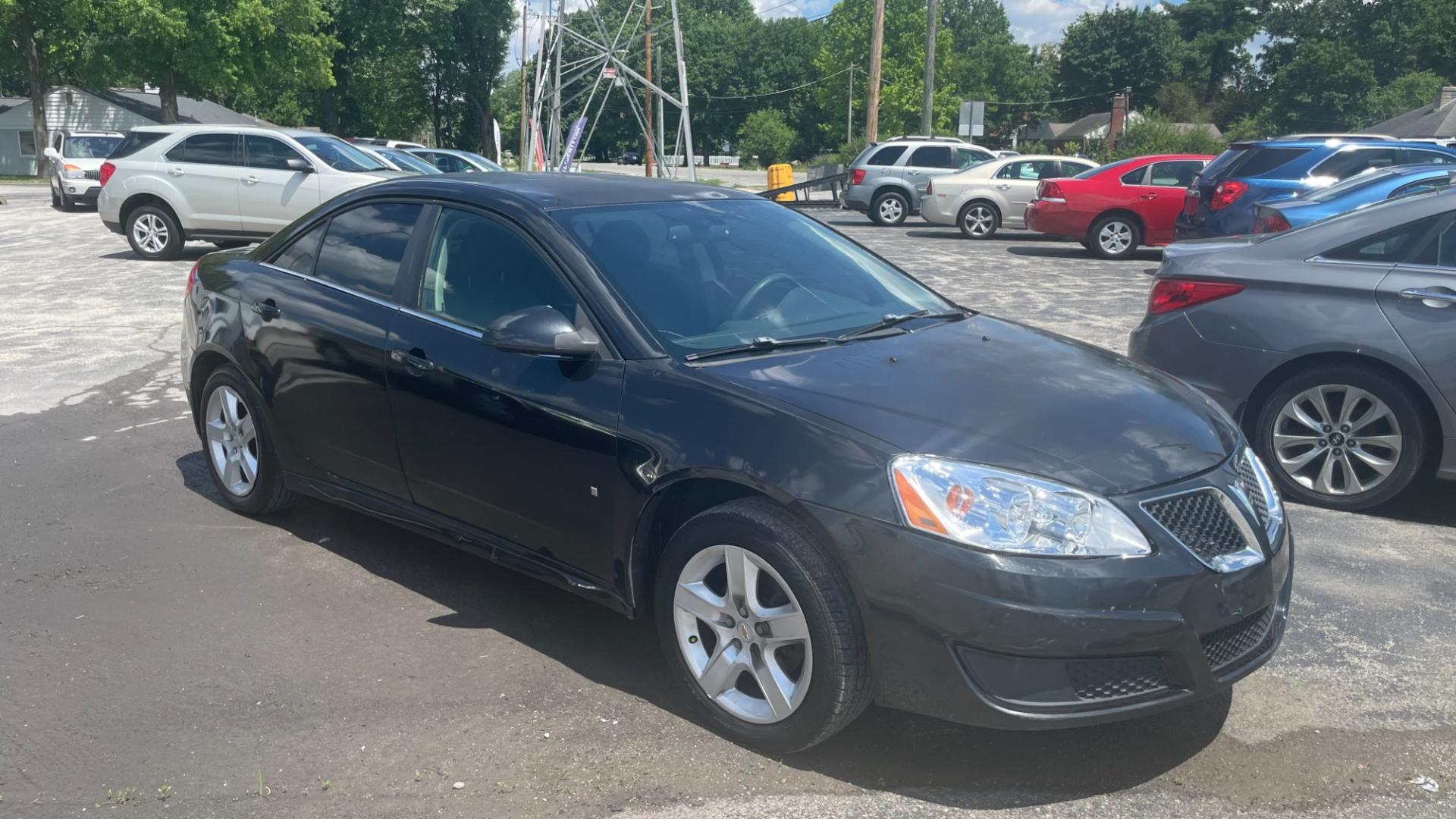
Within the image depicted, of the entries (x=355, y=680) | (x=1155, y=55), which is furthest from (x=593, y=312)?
(x=1155, y=55)

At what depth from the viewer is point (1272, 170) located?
14578mm

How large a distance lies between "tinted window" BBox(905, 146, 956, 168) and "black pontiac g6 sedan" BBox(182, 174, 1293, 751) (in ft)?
64.2

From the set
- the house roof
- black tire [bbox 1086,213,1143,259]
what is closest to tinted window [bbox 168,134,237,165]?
black tire [bbox 1086,213,1143,259]

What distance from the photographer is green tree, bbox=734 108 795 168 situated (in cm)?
8594

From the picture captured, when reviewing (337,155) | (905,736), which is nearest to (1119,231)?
(337,155)

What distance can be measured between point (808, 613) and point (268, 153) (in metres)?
14.1

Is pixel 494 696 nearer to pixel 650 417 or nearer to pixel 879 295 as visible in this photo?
pixel 650 417

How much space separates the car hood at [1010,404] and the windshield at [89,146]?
28.2m

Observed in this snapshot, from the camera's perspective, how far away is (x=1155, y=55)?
93.7 meters

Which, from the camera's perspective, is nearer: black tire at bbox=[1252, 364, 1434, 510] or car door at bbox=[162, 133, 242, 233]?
black tire at bbox=[1252, 364, 1434, 510]

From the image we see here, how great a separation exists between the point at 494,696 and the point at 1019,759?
63.0 inches

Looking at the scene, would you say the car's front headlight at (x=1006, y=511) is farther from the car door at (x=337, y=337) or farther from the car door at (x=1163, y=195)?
the car door at (x=1163, y=195)

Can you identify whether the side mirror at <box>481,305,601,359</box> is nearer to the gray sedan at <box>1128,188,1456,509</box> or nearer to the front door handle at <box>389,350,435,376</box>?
the front door handle at <box>389,350,435,376</box>

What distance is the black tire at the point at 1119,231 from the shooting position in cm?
1786
